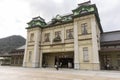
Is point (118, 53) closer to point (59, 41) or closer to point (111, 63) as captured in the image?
point (111, 63)

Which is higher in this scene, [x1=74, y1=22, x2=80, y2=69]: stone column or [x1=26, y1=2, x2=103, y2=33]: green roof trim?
[x1=26, y1=2, x2=103, y2=33]: green roof trim

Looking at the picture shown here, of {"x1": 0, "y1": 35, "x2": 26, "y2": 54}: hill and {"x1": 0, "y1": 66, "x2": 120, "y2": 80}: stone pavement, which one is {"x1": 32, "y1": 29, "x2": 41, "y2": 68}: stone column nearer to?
{"x1": 0, "y1": 66, "x2": 120, "y2": 80}: stone pavement

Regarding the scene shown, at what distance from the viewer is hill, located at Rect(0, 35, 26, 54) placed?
192 feet

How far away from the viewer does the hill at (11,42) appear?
192ft

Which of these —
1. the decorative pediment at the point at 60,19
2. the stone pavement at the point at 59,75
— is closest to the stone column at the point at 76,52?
the decorative pediment at the point at 60,19

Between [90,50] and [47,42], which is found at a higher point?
[47,42]

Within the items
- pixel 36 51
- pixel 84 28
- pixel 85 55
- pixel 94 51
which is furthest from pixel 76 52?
pixel 36 51

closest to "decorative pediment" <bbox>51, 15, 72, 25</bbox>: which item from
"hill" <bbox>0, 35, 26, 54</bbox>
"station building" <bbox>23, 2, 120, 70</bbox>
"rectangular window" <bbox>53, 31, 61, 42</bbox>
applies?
"station building" <bbox>23, 2, 120, 70</bbox>

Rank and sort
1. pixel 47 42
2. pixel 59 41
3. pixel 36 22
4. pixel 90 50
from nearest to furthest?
1. pixel 90 50
2. pixel 59 41
3. pixel 47 42
4. pixel 36 22

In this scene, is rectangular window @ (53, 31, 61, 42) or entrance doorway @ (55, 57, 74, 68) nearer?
rectangular window @ (53, 31, 61, 42)

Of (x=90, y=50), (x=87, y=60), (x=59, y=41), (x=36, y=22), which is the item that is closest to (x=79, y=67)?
(x=87, y=60)

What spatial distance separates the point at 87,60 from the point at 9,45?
51.3m

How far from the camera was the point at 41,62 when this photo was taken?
25953 millimetres

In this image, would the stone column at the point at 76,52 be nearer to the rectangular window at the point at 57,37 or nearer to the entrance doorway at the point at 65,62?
the rectangular window at the point at 57,37
